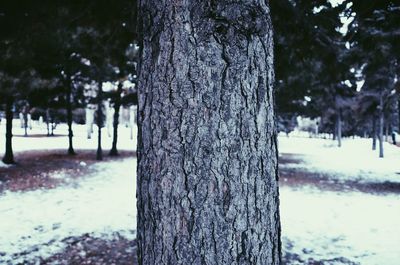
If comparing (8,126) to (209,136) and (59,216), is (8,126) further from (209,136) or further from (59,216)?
(209,136)

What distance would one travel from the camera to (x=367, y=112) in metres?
24.7

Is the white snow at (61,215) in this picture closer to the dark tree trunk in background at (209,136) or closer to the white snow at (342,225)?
the white snow at (342,225)

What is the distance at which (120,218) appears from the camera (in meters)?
6.97

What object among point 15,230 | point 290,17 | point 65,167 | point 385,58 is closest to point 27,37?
point 15,230

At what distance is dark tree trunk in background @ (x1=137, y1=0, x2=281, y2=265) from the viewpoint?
1.27 meters

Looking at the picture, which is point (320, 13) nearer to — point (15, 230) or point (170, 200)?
point (170, 200)

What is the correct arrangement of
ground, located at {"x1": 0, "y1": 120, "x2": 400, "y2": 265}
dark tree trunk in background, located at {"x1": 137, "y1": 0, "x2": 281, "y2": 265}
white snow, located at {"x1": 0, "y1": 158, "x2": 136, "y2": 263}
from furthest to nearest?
white snow, located at {"x1": 0, "y1": 158, "x2": 136, "y2": 263}
ground, located at {"x1": 0, "y1": 120, "x2": 400, "y2": 265}
dark tree trunk in background, located at {"x1": 137, "y1": 0, "x2": 281, "y2": 265}

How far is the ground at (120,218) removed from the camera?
5.13 meters

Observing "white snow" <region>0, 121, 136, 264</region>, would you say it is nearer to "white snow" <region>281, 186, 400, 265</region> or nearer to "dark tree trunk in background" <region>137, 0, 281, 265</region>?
"white snow" <region>281, 186, 400, 265</region>

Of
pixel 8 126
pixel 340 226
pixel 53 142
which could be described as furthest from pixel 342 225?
pixel 53 142

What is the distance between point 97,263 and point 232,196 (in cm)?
424

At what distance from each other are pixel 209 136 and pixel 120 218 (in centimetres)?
621

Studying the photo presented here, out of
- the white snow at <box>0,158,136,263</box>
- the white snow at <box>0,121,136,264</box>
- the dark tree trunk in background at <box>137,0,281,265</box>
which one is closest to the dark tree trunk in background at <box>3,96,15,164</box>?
the white snow at <box>0,121,136,264</box>

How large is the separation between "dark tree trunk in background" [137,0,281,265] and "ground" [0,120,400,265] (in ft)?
13.1
